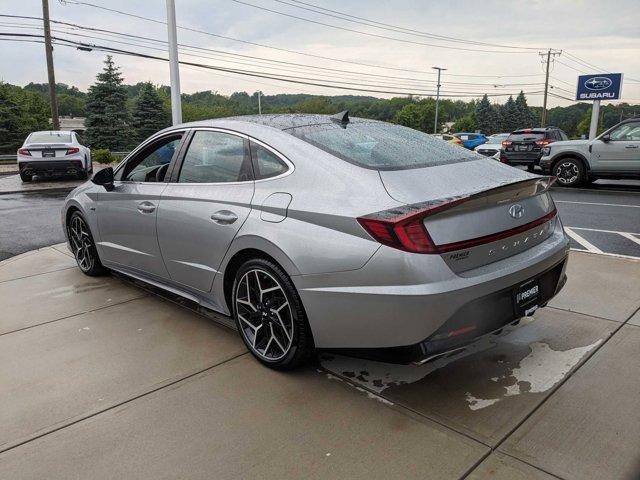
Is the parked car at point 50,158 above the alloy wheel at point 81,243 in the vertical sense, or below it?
above

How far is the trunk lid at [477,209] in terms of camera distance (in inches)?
102

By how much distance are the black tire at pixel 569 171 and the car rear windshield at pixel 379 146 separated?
411 inches

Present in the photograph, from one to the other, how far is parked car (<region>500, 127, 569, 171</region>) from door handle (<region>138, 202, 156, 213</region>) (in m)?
14.9

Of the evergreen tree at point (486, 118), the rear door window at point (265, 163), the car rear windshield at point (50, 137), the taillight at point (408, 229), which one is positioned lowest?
the taillight at point (408, 229)

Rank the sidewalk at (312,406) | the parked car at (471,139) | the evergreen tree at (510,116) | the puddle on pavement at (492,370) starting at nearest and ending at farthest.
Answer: the sidewalk at (312,406)
the puddle on pavement at (492,370)
the parked car at (471,139)
the evergreen tree at (510,116)

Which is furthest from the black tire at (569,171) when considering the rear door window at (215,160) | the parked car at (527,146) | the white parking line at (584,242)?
the rear door window at (215,160)

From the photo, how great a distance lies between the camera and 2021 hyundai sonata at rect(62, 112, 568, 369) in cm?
255

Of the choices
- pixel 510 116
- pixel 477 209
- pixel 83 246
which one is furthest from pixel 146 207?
pixel 510 116

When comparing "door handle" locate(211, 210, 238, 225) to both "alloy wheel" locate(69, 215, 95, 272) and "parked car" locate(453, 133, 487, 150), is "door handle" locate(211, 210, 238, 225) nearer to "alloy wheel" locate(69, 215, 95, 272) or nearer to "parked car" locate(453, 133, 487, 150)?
"alloy wheel" locate(69, 215, 95, 272)

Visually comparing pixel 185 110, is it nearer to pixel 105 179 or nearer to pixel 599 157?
pixel 599 157

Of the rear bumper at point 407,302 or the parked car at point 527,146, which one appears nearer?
the rear bumper at point 407,302

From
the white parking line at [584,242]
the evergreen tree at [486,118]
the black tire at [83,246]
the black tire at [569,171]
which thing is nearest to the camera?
the black tire at [83,246]

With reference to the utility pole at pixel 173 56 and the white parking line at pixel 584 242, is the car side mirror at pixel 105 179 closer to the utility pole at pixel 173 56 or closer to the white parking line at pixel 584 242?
the white parking line at pixel 584 242

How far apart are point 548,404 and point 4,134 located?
62.5 meters
